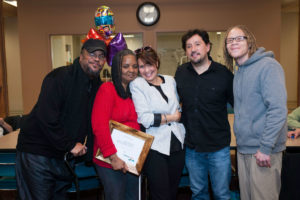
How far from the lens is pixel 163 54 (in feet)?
19.8

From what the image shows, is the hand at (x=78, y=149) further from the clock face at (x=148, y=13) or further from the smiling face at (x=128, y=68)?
the clock face at (x=148, y=13)

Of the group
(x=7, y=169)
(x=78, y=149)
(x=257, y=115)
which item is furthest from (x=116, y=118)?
(x=7, y=169)

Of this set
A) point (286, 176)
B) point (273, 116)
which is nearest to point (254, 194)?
point (286, 176)

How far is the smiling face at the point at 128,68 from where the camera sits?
172cm

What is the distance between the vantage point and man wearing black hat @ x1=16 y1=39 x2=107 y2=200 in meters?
1.56

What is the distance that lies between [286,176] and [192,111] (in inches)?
31.6

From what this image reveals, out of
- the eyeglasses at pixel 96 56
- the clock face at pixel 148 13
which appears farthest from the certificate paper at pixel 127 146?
the clock face at pixel 148 13

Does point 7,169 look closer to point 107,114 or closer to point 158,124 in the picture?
point 107,114

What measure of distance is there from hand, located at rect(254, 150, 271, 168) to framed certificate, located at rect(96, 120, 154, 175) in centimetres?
69

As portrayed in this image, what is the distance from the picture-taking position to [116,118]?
1665 millimetres

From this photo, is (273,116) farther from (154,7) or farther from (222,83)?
(154,7)

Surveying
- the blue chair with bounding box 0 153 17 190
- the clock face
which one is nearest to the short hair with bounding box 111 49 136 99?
the blue chair with bounding box 0 153 17 190

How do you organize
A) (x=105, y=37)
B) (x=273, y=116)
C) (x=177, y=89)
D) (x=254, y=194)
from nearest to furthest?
1. (x=273, y=116)
2. (x=254, y=194)
3. (x=177, y=89)
4. (x=105, y=37)

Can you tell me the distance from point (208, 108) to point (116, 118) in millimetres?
686
